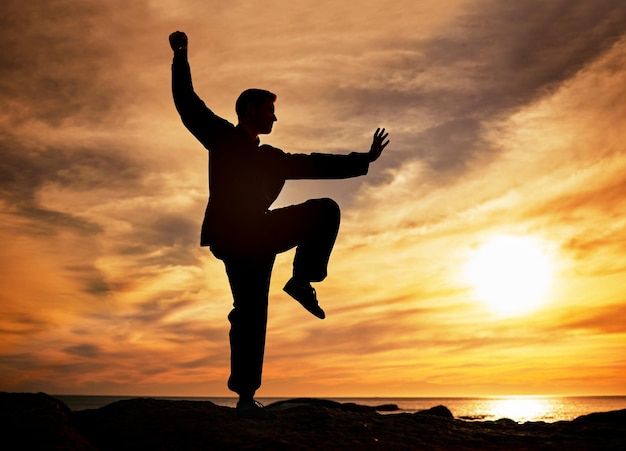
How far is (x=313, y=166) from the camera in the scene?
283 inches

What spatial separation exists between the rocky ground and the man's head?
3.42 metres

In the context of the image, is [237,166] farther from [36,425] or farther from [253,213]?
[36,425]

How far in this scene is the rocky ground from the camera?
18.1 ft

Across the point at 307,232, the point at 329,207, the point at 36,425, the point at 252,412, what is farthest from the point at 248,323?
the point at 36,425

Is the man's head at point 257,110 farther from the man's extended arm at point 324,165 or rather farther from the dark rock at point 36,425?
the dark rock at point 36,425

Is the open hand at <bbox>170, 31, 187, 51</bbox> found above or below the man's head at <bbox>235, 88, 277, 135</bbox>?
above

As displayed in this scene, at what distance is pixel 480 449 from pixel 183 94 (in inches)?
207

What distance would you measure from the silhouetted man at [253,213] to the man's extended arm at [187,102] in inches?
0.5

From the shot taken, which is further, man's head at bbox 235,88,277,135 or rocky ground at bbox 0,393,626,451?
man's head at bbox 235,88,277,135

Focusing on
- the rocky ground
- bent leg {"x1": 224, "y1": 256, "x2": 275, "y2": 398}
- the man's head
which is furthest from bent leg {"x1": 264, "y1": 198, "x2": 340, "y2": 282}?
the rocky ground

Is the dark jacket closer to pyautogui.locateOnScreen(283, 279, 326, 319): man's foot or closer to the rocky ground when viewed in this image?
pyautogui.locateOnScreen(283, 279, 326, 319): man's foot

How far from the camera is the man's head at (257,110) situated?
23.7ft

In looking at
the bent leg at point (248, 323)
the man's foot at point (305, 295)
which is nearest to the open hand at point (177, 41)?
the bent leg at point (248, 323)

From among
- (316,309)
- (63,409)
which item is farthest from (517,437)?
(63,409)
